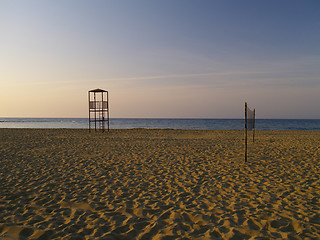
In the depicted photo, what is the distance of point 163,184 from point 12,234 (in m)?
3.57

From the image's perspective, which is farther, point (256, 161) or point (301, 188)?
point (256, 161)

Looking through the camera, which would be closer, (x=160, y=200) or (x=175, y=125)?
(x=160, y=200)

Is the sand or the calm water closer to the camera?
the sand

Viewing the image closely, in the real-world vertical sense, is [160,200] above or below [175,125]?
above

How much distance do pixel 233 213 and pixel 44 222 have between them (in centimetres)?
357

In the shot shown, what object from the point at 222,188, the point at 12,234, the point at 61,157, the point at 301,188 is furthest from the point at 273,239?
the point at 61,157

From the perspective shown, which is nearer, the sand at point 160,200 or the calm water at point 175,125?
the sand at point 160,200

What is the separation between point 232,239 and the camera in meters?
3.31

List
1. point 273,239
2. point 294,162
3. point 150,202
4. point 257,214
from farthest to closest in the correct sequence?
point 294,162
point 150,202
point 257,214
point 273,239

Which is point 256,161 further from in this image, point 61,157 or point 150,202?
point 61,157

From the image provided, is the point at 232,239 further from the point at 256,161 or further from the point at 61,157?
the point at 61,157

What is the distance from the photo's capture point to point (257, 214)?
163 inches

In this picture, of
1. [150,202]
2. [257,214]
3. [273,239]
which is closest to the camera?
[273,239]

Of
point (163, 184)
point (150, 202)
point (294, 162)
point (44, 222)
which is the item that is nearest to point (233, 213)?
point (150, 202)
